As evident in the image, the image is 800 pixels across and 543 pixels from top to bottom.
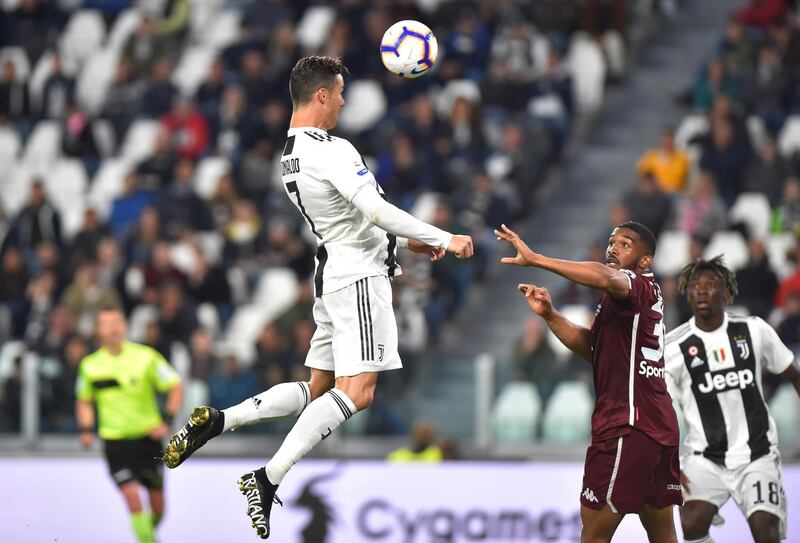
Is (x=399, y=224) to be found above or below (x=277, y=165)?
below

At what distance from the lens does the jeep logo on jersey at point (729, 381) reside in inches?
346

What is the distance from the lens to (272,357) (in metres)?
14.0

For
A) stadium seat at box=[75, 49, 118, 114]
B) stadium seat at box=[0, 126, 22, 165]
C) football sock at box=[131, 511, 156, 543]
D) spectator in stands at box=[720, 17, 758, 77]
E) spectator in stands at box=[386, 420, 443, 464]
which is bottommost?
football sock at box=[131, 511, 156, 543]

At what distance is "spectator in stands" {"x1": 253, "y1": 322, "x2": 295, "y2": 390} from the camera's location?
543 inches

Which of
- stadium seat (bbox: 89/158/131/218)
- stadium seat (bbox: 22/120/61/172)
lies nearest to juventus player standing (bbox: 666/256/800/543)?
stadium seat (bbox: 89/158/131/218)

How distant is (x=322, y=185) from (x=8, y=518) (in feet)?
21.4

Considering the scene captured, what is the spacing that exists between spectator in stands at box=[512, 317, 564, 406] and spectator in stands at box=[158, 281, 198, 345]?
3.89m

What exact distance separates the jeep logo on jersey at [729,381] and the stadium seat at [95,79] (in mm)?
13408

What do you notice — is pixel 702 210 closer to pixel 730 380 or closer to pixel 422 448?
pixel 422 448

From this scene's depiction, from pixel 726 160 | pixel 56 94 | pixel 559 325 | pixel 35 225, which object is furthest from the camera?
pixel 56 94

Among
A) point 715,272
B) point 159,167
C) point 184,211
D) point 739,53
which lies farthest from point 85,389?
point 739,53

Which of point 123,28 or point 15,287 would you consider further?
point 123,28

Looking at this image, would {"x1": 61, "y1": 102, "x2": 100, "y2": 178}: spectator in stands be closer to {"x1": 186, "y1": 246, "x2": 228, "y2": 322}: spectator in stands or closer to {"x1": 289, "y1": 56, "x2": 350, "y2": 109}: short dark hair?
{"x1": 186, "y1": 246, "x2": 228, "y2": 322}: spectator in stands

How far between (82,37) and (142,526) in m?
11.4
